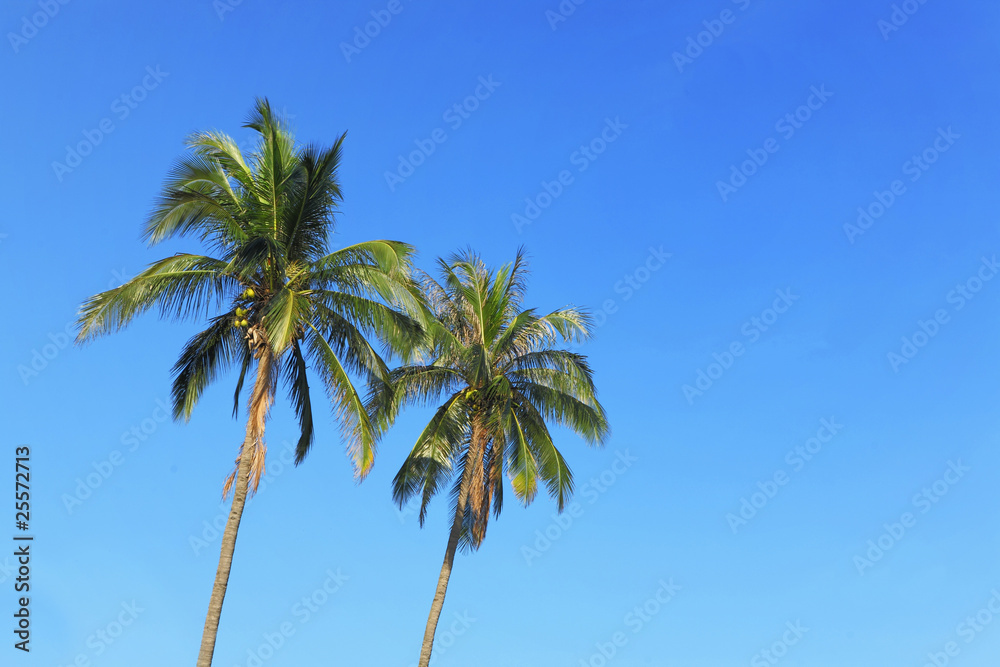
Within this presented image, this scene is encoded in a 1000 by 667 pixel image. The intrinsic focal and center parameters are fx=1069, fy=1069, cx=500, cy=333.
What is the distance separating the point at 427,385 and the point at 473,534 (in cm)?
447

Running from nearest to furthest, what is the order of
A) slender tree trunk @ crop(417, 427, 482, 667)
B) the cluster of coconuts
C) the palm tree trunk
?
the palm tree trunk → the cluster of coconuts → slender tree trunk @ crop(417, 427, 482, 667)

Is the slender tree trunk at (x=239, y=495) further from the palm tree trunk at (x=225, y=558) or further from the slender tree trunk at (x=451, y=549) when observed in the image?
the slender tree trunk at (x=451, y=549)

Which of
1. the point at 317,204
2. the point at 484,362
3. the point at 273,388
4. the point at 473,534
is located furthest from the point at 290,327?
the point at 473,534

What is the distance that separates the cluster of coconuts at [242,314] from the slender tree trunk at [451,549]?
338 inches

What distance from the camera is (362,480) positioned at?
2469 cm

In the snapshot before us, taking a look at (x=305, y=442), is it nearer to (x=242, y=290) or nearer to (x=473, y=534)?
(x=242, y=290)

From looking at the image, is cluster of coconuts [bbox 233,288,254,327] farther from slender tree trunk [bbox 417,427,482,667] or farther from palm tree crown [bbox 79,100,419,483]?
slender tree trunk [bbox 417,427,482,667]

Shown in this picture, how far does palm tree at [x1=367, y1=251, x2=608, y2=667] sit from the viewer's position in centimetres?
3039

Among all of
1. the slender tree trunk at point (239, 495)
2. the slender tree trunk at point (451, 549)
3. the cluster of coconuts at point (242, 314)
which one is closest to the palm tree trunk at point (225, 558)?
the slender tree trunk at point (239, 495)

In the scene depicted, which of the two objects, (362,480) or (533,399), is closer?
(362,480)

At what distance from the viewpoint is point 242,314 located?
24.8 metres

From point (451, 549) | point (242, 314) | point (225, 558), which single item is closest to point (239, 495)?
point (225, 558)

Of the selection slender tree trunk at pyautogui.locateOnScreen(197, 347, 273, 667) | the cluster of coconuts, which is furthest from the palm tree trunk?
the cluster of coconuts

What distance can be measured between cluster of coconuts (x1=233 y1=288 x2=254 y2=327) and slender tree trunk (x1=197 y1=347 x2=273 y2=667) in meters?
0.79
